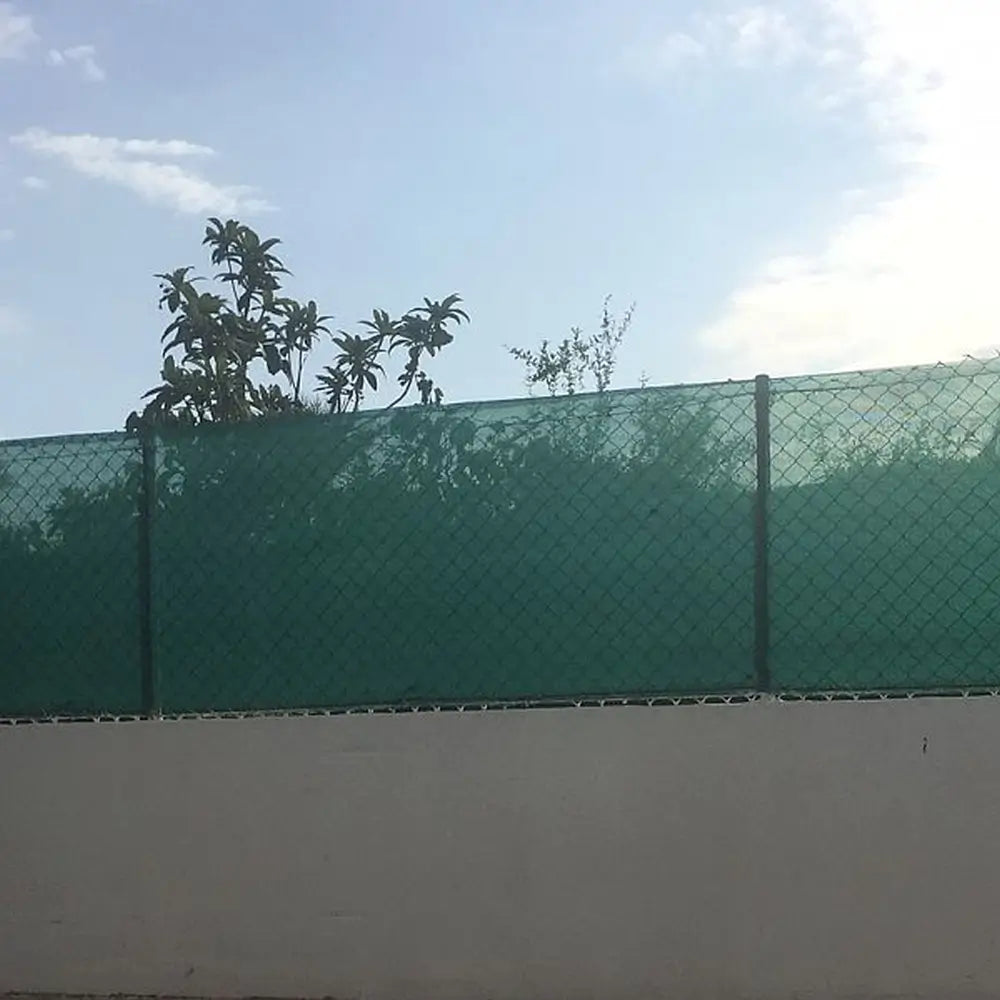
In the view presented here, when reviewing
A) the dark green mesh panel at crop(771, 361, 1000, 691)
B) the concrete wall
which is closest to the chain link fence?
the dark green mesh panel at crop(771, 361, 1000, 691)

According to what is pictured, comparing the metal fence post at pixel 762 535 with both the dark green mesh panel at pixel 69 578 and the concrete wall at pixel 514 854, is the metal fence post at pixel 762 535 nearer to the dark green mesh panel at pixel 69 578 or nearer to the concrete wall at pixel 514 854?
the concrete wall at pixel 514 854

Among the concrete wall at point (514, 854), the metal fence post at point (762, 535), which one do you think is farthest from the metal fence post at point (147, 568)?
the metal fence post at point (762, 535)

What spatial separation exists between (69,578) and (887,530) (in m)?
3.06

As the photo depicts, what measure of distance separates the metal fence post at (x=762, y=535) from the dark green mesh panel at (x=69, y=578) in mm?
2321

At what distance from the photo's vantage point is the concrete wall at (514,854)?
4.46m

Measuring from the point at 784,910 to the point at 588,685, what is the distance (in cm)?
97

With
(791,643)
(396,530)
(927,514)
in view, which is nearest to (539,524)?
(396,530)

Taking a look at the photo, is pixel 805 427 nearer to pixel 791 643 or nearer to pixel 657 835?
pixel 791 643

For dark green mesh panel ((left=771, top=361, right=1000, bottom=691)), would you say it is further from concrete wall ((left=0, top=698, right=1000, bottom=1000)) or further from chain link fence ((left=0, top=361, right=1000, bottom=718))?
concrete wall ((left=0, top=698, right=1000, bottom=1000))

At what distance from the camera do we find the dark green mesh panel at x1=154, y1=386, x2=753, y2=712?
15.7 ft

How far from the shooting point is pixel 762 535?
471 centimetres

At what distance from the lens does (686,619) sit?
477 cm

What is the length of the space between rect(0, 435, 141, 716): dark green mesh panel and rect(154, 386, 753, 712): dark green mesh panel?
17cm

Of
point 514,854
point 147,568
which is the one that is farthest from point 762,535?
point 147,568
